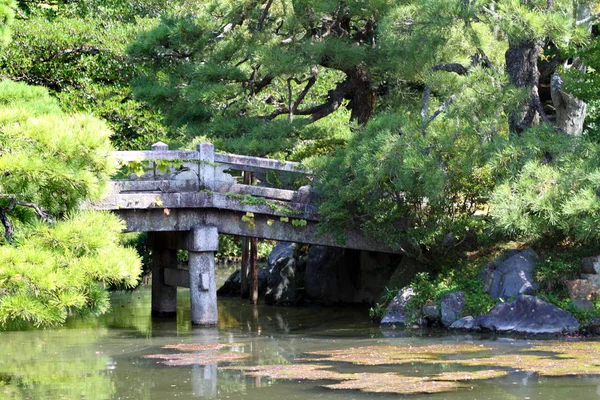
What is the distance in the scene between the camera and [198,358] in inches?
442

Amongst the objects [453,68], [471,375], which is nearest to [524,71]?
[453,68]

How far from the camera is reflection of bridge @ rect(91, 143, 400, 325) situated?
14297mm

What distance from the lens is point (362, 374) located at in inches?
378

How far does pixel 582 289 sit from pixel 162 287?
7.66m

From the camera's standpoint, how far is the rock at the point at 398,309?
46.9 ft

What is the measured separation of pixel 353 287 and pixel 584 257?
5.49 meters

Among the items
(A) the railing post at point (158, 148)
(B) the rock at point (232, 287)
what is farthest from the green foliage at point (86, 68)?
(A) the railing post at point (158, 148)

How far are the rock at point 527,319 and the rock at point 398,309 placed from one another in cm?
133

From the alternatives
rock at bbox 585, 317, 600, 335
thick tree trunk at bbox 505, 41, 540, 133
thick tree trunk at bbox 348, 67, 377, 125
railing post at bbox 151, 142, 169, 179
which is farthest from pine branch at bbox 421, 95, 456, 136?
railing post at bbox 151, 142, 169, 179

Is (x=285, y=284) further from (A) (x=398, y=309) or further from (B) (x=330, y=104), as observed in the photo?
(A) (x=398, y=309)

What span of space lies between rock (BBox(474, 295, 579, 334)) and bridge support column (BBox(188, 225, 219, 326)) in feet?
13.9

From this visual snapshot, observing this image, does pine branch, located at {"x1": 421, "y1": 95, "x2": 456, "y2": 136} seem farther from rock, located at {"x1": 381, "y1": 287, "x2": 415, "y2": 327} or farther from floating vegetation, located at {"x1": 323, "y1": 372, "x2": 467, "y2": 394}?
floating vegetation, located at {"x1": 323, "y1": 372, "x2": 467, "y2": 394}

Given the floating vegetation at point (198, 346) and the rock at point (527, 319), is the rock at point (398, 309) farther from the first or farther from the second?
the floating vegetation at point (198, 346)

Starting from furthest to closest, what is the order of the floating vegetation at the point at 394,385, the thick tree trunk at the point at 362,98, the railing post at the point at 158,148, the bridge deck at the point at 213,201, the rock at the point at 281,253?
the rock at the point at 281,253
the thick tree trunk at the point at 362,98
the railing post at the point at 158,148
the bridge deck at the point at 213,201
the floating vegetation at the point at 394,385
